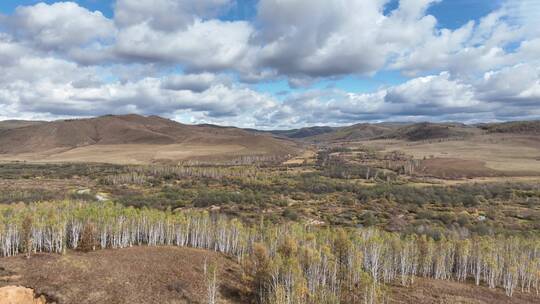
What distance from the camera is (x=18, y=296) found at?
2384 centimetres

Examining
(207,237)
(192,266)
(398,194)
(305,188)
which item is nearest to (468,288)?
(192,266)

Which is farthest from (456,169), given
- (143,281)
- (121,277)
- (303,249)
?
(121,277)

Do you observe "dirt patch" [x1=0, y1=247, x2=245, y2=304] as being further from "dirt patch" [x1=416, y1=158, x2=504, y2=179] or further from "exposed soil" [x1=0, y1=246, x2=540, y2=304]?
"dirt patch" [x1=416, y1=158, x2=504, y2=179]

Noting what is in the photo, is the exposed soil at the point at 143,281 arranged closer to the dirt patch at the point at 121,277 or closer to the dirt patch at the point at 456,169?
the dirt patch at the point at 121,277

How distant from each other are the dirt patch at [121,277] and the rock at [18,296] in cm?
52

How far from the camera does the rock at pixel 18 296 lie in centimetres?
2319

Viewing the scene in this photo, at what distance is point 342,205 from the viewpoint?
93.2 meters

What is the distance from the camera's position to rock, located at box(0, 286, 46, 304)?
23188mm

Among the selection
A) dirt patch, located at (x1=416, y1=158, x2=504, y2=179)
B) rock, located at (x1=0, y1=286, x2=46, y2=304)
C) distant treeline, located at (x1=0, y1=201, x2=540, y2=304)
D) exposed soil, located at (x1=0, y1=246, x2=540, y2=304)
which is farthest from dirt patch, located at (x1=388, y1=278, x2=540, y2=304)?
dirt patch, located at (x1=416, y1=158, x2=504, y2=179)

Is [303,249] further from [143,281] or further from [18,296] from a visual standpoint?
[18,296]

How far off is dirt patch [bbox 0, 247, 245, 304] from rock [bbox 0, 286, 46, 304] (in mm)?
520

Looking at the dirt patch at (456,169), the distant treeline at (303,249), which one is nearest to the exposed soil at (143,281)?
the distant treeline at (303,249)

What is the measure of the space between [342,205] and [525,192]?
55860mm

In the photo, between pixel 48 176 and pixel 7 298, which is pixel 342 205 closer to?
pixel 7 298
